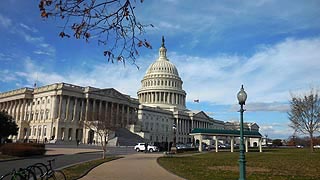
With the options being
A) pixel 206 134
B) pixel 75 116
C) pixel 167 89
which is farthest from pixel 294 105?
pixel 167 89

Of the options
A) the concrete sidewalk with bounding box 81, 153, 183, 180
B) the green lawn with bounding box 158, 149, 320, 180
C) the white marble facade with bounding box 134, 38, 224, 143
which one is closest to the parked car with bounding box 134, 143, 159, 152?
the green lawn with bounding box 158, 149, 320, 180

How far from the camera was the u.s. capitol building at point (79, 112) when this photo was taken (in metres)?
105

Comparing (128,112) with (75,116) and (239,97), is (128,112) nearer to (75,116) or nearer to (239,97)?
(75,116)

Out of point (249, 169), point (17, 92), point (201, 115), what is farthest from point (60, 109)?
point (249, 169)

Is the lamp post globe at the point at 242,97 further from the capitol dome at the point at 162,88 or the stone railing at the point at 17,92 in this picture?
the capitol dome at the point at 162,88

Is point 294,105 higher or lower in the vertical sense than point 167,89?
lower

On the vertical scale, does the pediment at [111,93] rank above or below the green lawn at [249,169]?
above

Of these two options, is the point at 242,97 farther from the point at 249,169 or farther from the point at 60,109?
the point at 60,109

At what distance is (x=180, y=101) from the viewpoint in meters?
170

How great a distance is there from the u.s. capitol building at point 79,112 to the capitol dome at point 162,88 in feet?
1.66

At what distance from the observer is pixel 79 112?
111812 millimetres

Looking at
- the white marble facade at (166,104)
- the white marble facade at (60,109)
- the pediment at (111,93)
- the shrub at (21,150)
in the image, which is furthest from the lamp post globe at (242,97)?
the white marble facade at (166,104)

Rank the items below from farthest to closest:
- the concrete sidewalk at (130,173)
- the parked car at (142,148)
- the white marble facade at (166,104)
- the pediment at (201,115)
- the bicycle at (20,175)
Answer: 1. the pediment at (201,115)
2. the white marble facade at (166,104)
3. the parked car at (142,148)
4. the concrete sidewalk at (130,173)
5. the bicycle at (20,175)

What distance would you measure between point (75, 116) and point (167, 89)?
61577 mm
